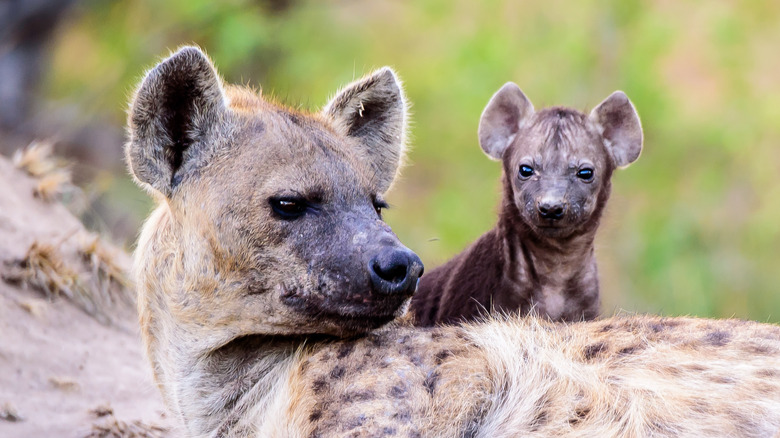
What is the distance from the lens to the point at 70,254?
5.67 metres

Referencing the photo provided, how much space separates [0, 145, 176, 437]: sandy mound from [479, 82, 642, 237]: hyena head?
2261 millimetres

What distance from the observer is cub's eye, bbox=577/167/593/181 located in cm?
563

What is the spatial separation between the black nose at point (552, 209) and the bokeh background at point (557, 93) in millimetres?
6417

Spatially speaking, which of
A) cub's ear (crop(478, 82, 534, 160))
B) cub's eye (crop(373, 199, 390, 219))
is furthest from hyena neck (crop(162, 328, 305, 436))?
cub's ear (crop(478, 82, 534, 160))

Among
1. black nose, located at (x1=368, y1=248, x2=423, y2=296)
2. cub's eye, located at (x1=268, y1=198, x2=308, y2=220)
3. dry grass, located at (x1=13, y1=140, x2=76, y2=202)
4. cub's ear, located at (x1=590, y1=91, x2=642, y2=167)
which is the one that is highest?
dry grass, located at (x1=13, y1=140, x2=76, y2=202)

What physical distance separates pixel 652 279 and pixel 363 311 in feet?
31.1

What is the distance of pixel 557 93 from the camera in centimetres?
1262

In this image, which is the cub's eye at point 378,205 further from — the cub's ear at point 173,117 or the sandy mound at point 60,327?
the sandy mound at point 60,327

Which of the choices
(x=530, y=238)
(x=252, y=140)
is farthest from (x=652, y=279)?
(x=252, y=140)

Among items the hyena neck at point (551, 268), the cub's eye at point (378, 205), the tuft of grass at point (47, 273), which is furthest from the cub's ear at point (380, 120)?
the tuft of grass at point (47, 273)

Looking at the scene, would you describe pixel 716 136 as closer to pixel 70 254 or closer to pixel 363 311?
pixel 70 254

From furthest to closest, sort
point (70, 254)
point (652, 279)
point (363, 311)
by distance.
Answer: point (652, 279)
point (70, 254)
point (363, 311)

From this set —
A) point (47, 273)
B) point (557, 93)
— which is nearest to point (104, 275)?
point (47, 273)

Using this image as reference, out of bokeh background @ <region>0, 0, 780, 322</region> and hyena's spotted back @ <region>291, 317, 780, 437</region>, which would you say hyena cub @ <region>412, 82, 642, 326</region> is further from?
bokeh background @ <region>0, 0, 780, 322</region>
